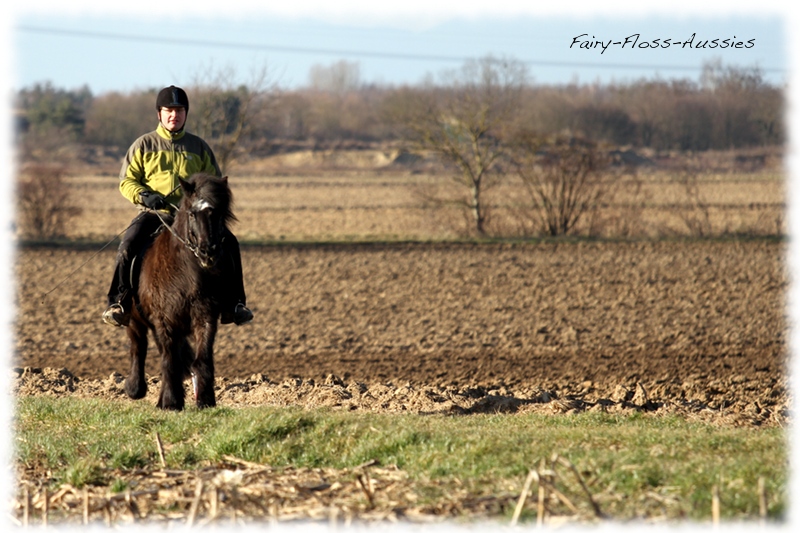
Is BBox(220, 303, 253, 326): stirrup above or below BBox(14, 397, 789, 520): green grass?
above

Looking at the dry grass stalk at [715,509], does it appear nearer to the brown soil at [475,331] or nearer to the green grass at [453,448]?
the green grass at [453,448]

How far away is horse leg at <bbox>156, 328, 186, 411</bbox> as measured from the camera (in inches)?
343

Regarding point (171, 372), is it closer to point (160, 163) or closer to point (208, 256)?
point (208, 256)

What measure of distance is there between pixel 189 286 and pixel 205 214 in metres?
0.75

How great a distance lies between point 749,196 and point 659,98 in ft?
29.3

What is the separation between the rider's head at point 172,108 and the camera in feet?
29.7

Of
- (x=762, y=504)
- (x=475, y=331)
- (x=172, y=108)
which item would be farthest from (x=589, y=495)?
(x=475, y=331)

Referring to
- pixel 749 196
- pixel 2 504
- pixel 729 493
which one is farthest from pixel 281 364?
pixel 749 196

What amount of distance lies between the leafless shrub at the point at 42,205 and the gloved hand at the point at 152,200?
20271 mm

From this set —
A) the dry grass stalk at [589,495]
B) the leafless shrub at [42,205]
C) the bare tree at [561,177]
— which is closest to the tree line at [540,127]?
the bare tree at [561,177]

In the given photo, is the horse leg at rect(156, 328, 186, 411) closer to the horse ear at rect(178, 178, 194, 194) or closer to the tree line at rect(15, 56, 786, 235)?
the horse ear at rect(178, 178, 194, 194)

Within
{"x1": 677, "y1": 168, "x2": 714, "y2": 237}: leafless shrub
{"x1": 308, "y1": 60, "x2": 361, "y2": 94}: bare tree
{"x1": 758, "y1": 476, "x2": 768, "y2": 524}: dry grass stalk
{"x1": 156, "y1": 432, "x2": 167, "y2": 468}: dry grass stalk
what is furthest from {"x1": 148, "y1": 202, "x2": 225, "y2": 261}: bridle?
{"x1": 308, "y1": 60, "x2": 361, "y2": 94}: bare tree

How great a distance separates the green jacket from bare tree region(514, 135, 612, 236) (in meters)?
20.2

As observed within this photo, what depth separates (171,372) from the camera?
8.77 m
